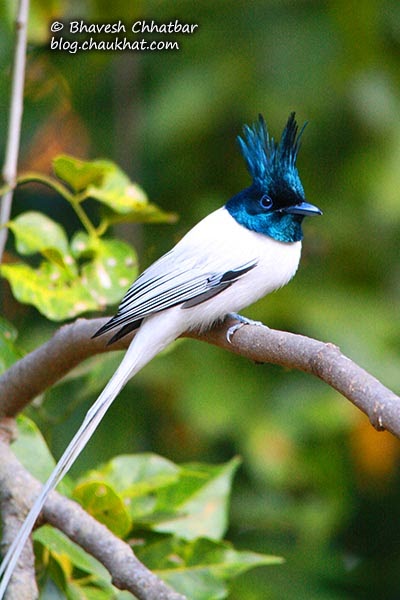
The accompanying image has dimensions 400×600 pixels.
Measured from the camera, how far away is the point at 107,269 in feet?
9.32

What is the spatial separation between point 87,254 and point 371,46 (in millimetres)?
2014

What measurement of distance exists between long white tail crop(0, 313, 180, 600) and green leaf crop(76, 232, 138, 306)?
40 cm

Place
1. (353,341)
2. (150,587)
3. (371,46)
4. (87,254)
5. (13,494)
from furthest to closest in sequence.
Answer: (371,46), (353,341), (87,254), (13,494), (150,587)

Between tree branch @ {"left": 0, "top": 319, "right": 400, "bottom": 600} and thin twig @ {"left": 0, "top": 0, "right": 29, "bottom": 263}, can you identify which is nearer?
tree branch @ {"left": 0, "top": 319, "right": 400, "bottom": 600}

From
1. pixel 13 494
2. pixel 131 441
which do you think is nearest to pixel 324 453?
pixel 131 441

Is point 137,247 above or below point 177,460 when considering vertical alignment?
above

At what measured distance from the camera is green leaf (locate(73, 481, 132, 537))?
2422 mm

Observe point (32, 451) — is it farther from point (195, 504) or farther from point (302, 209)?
point (302, 209)

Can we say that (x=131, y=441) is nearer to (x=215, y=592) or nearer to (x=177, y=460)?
(x=177, y=460)

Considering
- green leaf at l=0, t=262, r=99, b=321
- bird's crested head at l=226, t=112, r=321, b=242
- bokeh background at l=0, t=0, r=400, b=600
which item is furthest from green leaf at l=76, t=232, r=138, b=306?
bokeh background at l=0, t=0, r=400, b=600

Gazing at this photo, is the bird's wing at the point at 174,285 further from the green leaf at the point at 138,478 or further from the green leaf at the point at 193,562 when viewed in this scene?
the green leaf at the point at 193,562

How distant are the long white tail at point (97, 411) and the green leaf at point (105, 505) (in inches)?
9.3

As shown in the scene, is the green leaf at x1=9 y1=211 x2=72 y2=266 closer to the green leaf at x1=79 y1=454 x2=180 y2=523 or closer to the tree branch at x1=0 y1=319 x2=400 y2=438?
the tree branch at x1=0 y1=319 x2=400 y2=438

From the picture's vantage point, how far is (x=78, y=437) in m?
2.11
